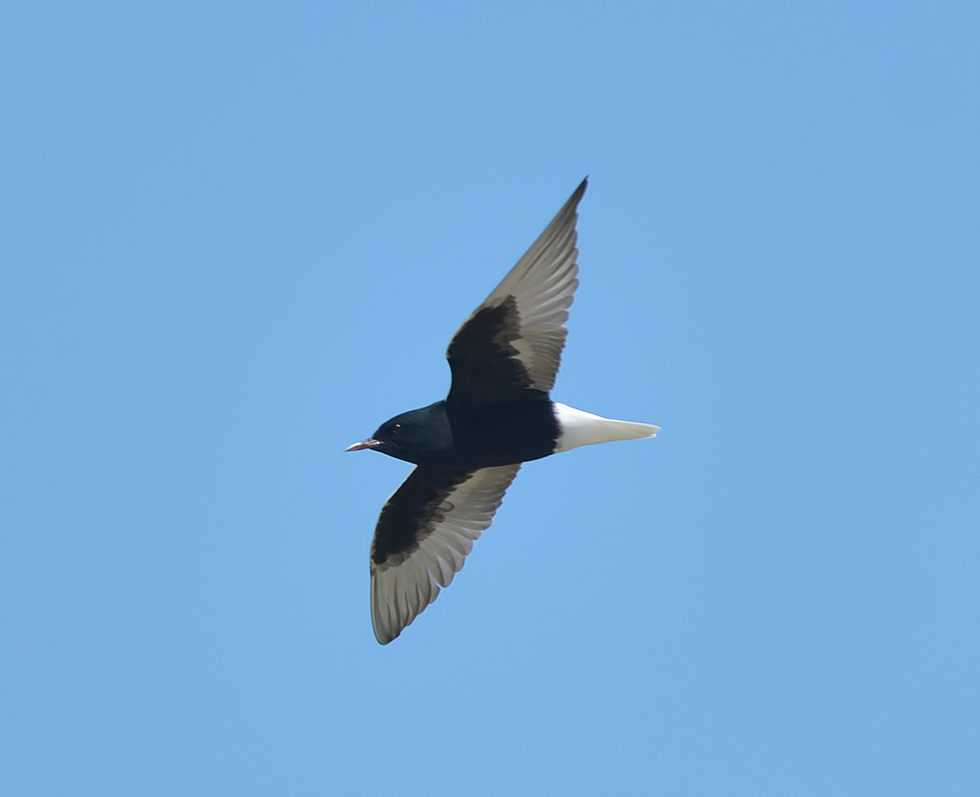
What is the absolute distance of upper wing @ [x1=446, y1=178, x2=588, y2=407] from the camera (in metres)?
14.1

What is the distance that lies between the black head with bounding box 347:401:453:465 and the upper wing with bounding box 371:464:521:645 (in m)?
1.47

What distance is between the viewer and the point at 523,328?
→ 14.4 meters

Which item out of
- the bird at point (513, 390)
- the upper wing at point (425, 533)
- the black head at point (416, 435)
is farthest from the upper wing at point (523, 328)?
the upper wing at point (425, 533)

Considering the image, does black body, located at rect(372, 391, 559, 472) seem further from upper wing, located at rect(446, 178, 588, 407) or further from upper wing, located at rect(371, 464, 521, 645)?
upper wing, located at rect(371, 464, 521, 645)

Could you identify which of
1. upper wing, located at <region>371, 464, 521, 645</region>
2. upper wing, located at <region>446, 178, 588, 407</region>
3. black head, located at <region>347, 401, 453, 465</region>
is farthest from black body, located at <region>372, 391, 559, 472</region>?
upper wing, located at <region>371, 464, 521, 645</region>

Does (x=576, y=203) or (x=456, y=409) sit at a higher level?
(x=576, y=203)

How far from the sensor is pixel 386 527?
53.9ft

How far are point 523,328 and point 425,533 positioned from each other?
2896 mm

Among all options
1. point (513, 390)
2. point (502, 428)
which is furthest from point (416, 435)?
→ point (513, 390)

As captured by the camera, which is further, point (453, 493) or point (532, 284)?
point (453, 493)

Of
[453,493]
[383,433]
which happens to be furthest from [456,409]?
[453,493]

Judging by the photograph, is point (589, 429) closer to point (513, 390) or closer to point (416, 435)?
point (513, 390)

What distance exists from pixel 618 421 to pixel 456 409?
1.40 meters

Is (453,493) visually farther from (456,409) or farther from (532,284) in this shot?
(532,284)
